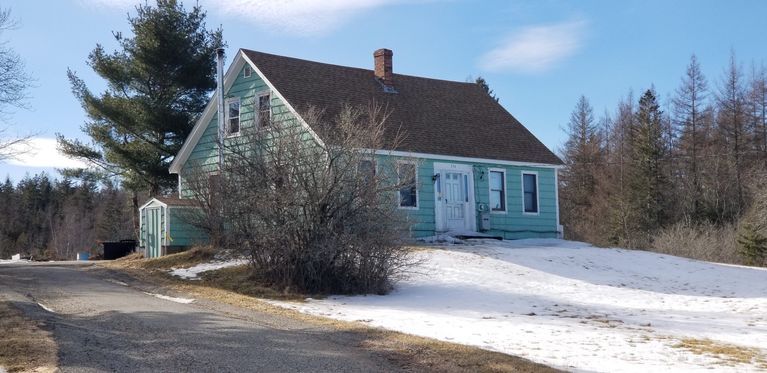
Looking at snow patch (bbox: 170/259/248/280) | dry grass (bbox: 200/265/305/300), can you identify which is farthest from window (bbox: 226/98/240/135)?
dry grass (bbox: 200/265/305/300)

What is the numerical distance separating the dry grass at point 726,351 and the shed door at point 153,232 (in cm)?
1732

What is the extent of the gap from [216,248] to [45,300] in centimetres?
695

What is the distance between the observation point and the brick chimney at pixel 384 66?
25547 mm

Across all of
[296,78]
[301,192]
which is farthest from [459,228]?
[301,192]

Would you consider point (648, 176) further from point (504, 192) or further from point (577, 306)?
point (577, 306)

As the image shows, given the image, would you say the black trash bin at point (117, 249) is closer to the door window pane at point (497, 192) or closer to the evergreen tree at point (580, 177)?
the door window pane at point (497, 192)

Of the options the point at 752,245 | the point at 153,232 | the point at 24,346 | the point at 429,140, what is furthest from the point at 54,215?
the point at 24,346

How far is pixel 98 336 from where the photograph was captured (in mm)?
8945

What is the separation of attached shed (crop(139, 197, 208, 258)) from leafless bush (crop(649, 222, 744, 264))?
18611 millimetres

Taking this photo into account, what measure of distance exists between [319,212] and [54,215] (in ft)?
206

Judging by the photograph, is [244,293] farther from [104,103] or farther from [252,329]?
[104,103]

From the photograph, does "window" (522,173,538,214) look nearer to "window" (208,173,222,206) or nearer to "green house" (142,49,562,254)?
"green house" (142,49,562,254)

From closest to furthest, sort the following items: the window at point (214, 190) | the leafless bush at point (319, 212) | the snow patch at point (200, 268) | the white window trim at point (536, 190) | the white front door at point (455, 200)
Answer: the leafless bush at point (319, 212)
the window at point (214, 190)
the snow patch at point (200, 268)
the white front door at point (455, 200)
the white window trim at point (536, 190)

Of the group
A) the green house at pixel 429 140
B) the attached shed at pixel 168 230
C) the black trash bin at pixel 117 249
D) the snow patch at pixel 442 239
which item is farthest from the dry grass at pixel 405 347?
the black trash bin at pixel 117 249
